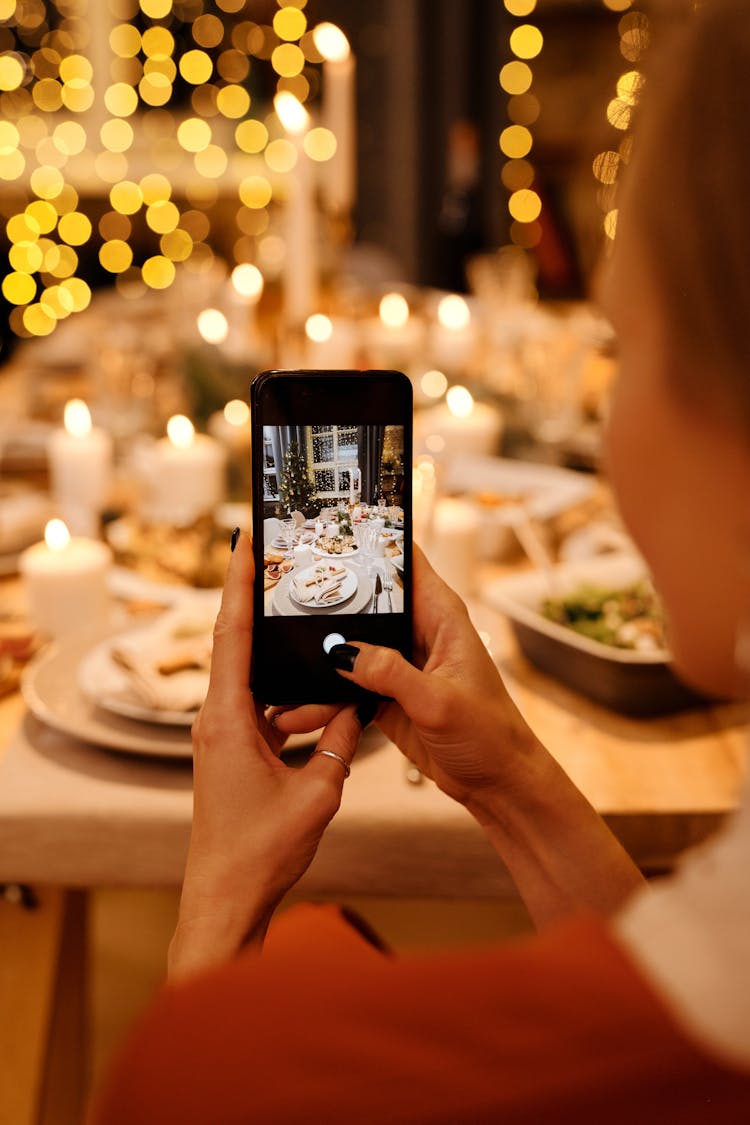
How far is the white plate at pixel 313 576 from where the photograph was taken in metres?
0.67

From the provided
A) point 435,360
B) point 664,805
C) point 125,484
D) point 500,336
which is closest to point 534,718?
point 664,805

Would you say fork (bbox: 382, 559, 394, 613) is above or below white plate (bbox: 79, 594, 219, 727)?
above

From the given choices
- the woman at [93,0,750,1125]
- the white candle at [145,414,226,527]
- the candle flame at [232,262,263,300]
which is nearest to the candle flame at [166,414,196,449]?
the white candle at [145,414,226,527]

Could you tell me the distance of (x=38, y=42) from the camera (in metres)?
4.55

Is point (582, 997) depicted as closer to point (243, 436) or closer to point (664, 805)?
point (664, 805)

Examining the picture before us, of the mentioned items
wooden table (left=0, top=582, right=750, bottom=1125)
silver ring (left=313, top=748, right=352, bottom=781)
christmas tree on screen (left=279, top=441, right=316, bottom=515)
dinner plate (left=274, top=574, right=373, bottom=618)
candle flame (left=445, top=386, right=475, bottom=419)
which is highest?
christmas tree on screen (left=279, top=441, right=316, bottom=515)

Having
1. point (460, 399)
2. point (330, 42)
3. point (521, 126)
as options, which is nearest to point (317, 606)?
point (460, 399)

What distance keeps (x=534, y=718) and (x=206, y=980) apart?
0.58m

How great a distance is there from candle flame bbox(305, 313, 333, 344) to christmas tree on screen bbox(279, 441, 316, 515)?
1.10m

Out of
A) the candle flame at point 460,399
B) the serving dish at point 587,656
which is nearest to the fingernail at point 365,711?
the serving dish at point 587,656

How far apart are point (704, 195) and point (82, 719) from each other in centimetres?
66

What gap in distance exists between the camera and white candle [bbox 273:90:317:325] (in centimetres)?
171

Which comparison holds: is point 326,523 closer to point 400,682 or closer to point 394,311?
point 400,682

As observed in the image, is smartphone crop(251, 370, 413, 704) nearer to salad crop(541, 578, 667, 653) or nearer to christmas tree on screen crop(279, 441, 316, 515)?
christmas tree on screen crop(279, 441, 316, 515)
